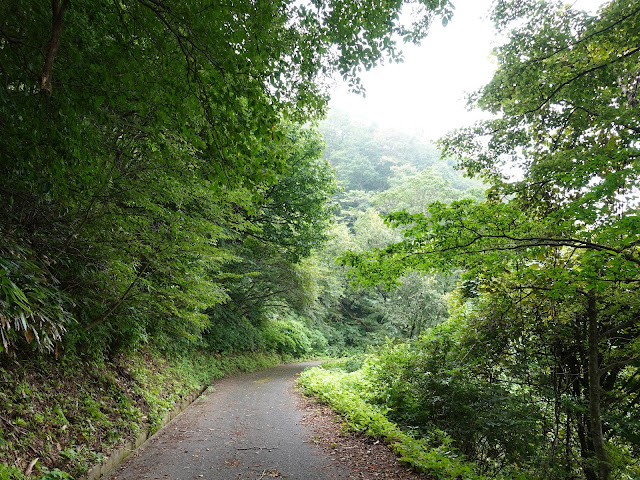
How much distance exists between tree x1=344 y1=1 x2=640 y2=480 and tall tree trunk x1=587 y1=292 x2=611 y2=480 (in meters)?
0.02

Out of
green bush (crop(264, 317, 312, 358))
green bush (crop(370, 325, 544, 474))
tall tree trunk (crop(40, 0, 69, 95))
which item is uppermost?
tall tree trunk (crop(40, 0, 69, 95))

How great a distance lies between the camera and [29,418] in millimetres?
3881

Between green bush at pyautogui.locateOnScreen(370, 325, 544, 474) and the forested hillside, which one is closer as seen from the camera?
the forested hillside

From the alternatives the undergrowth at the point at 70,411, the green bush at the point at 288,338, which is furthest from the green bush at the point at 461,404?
the green bush at the point at 288,338

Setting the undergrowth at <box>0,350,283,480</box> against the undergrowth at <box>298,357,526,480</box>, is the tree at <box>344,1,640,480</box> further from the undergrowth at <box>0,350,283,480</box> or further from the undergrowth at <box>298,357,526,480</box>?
the undergrowth at <box>0,350,283,480</box>

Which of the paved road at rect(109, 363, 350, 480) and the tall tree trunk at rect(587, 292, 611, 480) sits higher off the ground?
the tall tree trunk at rect(587, 292, 611, 480)

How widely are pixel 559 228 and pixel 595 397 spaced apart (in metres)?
3.05

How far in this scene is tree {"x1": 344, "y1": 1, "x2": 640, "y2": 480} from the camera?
4102 millimetres

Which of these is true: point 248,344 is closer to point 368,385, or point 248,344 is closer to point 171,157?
point 368,385

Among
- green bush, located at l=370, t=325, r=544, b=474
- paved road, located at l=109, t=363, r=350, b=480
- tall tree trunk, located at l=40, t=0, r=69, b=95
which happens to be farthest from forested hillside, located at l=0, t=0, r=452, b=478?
green bush, located at l=370, t=325, r=544, b=474

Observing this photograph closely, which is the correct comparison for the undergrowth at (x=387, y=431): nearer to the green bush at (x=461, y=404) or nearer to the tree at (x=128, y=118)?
the green bush at (x=461, y=404)

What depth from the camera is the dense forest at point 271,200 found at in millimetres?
3227

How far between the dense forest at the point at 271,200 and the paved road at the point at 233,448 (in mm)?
565

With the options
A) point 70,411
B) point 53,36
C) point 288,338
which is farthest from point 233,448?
point 288,338
